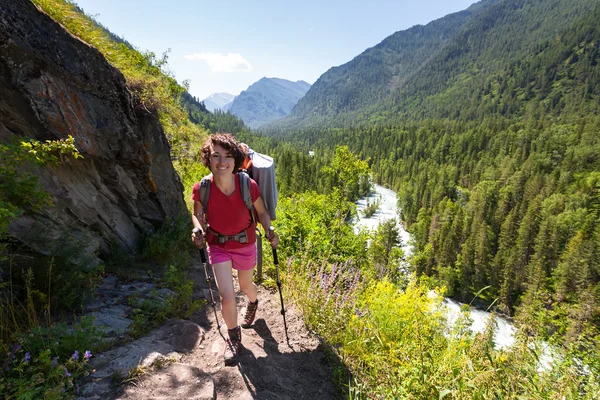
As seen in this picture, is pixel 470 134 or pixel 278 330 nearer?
pixel 278 330

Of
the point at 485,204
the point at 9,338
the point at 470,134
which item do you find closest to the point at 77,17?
the point at 9,338

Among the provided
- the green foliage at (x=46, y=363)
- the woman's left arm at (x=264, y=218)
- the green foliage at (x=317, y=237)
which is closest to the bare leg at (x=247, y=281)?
the woman's left arm at (x=264, y=218)

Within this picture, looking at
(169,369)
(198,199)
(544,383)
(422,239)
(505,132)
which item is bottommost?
(422,239)

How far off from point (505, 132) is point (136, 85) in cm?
12931

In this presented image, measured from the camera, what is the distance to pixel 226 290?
3.13 m

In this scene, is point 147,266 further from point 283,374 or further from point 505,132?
point 505,132

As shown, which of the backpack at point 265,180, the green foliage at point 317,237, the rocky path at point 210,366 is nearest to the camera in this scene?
the rocky path at point 210,366

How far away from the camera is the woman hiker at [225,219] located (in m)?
3.06

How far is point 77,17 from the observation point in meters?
4.72

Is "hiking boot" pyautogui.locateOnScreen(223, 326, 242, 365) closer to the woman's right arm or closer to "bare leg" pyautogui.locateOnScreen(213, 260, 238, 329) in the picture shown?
"bare leg" pyautogui.locateOnScreen(213, 260, 238, 329)

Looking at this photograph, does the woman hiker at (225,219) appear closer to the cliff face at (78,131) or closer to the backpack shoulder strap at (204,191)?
A: the backpack shoulder strap at (204,191)

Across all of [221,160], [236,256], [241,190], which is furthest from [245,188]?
[236,256]

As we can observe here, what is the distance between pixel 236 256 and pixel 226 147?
1207mm

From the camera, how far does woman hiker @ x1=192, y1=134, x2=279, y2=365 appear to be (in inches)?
120
